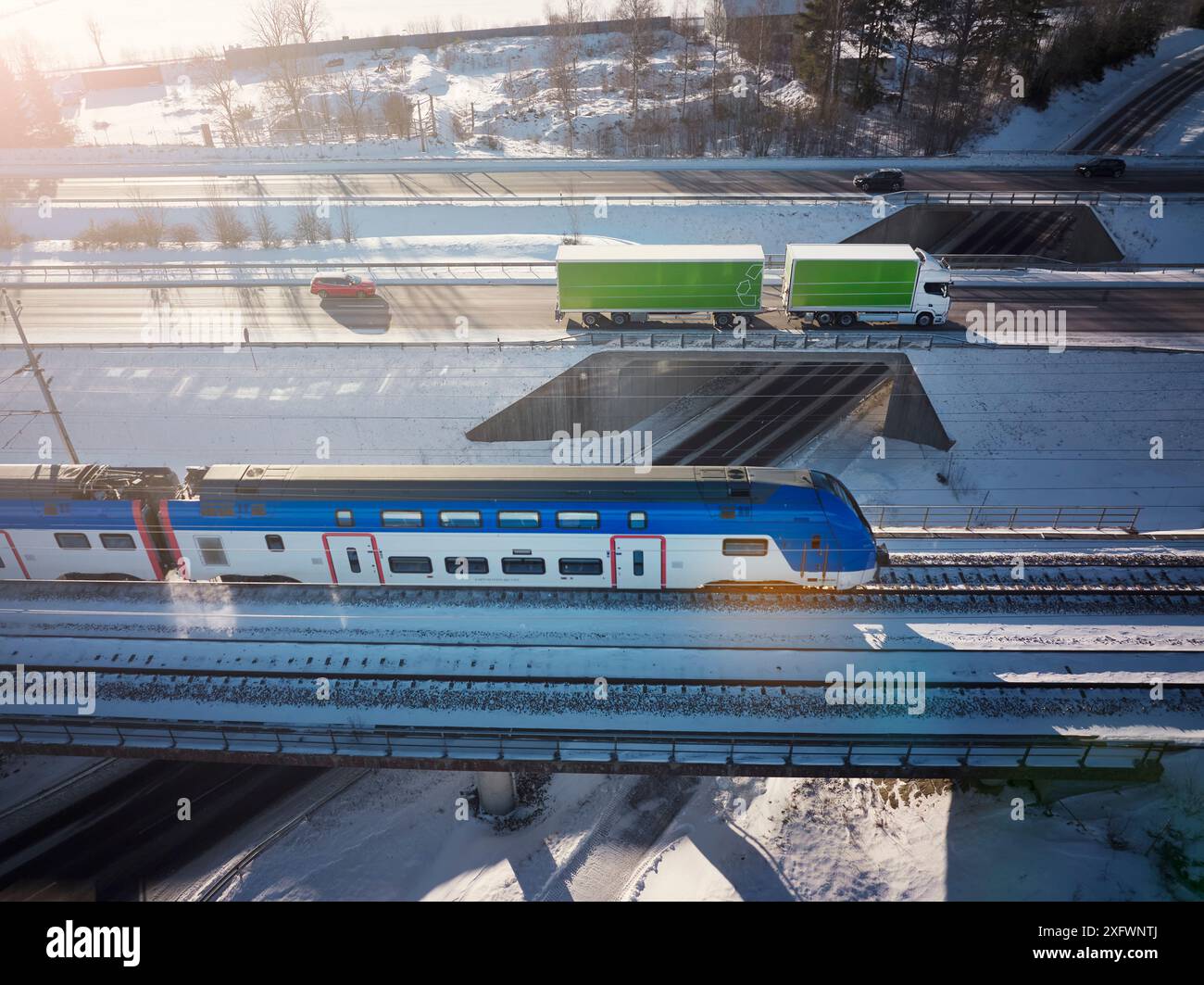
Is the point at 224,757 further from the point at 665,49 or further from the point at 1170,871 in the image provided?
the point at 665,49

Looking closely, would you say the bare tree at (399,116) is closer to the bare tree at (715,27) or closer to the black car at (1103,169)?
the bare tree at (715,27)

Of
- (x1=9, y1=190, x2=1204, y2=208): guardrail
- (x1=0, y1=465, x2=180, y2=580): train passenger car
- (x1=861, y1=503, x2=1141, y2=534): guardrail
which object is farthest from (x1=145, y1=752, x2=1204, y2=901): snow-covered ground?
(x1=9, y1=190, x2=1204, y2=208): guardrail

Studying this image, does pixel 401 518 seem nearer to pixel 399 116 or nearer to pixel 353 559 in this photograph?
pixel 353 559

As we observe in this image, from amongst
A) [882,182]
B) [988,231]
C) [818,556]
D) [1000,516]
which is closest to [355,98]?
[882,182]

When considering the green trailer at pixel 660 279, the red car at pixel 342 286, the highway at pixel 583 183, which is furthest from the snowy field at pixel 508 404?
the highway at pixel 583 183
